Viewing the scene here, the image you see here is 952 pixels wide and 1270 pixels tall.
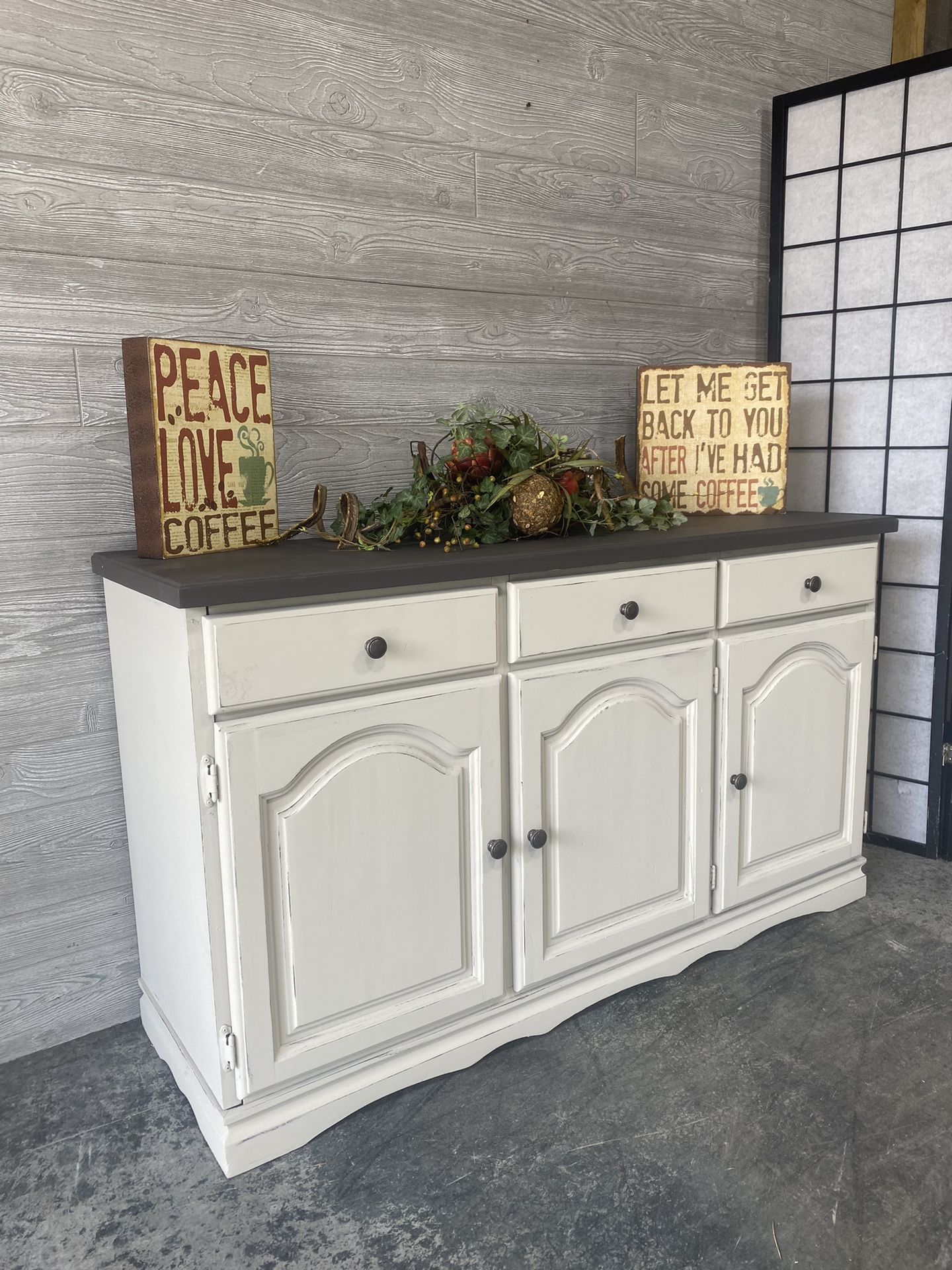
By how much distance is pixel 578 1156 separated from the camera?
1459 millimetres

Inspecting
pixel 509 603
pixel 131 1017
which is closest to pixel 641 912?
pixel 509 603

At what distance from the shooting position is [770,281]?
8.28 ft

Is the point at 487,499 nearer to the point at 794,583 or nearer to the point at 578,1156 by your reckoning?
the point at 794,583

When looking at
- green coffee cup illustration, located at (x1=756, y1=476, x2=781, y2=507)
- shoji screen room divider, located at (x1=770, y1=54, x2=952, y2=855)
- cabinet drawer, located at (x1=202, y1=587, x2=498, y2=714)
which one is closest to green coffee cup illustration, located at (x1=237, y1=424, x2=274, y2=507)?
cabinet drawer, located at (x1=202, y1=587, x2=498, y2=714)

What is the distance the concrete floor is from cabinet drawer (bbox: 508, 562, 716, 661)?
2.33 ft

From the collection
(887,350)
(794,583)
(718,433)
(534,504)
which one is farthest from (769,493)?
(534,504)

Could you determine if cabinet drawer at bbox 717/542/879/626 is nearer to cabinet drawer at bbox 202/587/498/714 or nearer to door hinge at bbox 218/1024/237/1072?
cabinet drawer at bbox 202/587/498/714

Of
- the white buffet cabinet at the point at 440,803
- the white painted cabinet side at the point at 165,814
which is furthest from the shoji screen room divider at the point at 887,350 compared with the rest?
the white painted cabinet side at the point at 165,814

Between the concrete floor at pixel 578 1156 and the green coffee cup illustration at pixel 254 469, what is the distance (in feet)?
3.28

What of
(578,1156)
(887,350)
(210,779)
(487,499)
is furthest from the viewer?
(887,350)

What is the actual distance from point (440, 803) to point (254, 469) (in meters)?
0.63

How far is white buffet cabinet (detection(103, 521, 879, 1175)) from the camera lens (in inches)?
54.2

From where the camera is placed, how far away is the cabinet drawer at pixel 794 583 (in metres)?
1.84

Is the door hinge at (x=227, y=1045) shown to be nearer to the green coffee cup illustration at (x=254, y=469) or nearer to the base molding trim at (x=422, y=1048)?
the base molding trim at (x=422, y=1048)
